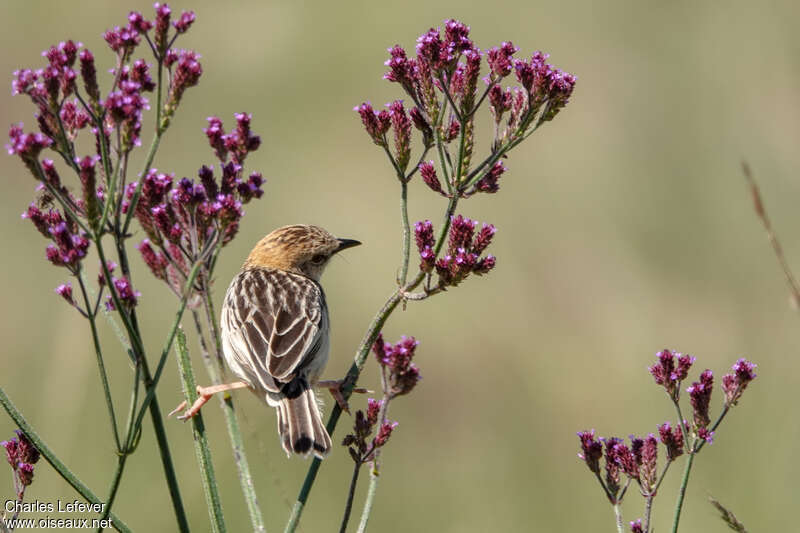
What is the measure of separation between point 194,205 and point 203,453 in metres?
1.12

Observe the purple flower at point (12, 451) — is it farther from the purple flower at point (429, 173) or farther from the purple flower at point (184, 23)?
the purple flower at point (429, 173)

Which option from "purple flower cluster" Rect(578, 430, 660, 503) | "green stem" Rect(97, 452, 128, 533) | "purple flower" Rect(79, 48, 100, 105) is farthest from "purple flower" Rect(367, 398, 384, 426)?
"purple flower" Rect(79, 48, 100, 105)

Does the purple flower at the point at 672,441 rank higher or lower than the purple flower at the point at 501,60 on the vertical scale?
lower

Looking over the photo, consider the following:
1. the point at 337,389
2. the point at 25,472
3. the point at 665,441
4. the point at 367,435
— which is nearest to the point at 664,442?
the point at 665,441

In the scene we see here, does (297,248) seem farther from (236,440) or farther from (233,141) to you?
(236,440)

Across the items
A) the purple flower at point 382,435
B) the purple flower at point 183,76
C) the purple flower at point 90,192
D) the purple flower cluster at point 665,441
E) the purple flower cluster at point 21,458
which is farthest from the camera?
the purple flower cluster at point 665,441

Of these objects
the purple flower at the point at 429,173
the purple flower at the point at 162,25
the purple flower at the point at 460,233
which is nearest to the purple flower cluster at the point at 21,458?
the purple flower at the point at 162,25

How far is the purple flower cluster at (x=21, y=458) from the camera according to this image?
4555 millimetres

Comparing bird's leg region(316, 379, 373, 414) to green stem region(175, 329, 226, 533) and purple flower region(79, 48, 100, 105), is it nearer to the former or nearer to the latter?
green stem region(175, 329, 226, 533)

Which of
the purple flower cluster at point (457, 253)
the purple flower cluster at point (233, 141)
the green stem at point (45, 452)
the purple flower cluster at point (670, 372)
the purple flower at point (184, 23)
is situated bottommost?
the purple flower cluster at point (670, 372)

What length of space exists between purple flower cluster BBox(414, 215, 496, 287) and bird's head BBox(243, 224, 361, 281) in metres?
2.63

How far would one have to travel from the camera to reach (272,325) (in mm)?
6375

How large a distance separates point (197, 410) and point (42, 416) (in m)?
4.25

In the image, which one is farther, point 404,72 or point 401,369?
point 404,72
